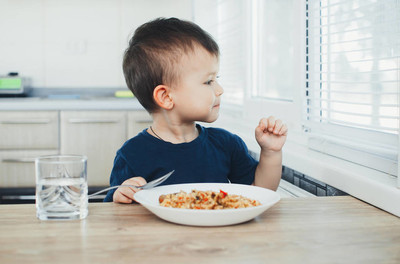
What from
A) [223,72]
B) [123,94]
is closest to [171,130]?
[223,72]

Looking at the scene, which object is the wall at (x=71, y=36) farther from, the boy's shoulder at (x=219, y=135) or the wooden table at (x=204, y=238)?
the wooden table at (x=204, y=238)

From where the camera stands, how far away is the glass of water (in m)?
0.85

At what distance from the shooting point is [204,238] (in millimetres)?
735

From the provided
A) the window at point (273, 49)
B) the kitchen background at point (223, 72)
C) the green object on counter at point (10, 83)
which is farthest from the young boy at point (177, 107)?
the green object on counter at point (10, 83)

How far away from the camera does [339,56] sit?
1.43 meters

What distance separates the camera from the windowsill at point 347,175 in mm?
940

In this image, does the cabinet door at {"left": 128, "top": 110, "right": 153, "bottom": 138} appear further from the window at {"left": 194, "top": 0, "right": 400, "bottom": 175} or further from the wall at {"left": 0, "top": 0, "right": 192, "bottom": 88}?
the window at {"left": 194, "top": 0, "right": 400, "bottom": 175}

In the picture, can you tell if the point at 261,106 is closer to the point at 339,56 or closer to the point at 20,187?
the point at 339,56

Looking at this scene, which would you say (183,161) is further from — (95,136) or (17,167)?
(17,167)

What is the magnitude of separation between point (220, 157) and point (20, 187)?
7.51 feet

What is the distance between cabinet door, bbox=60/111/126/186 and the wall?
2.12 ft

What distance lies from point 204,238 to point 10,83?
3.13 meters

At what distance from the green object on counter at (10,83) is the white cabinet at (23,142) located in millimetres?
376

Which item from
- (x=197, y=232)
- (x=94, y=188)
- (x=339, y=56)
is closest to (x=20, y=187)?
(x=94, y=188)
